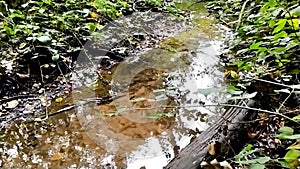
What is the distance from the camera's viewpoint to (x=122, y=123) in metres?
2.09

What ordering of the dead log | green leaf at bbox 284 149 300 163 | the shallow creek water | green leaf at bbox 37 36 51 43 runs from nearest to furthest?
green leaf at bbox 284 149 300 163 → the dead log → the shallow creek water → green leaf at bbox 37 36 51 43

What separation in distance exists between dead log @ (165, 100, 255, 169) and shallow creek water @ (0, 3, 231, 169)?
6.9 inches

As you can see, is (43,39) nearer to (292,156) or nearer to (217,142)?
(217,142)

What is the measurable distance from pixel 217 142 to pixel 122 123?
2.65 ft

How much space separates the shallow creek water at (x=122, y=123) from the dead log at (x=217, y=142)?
0.57 ft

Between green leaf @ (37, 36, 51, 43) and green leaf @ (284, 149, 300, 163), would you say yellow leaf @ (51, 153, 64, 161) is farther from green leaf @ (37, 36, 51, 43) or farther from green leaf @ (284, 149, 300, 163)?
green leaf @ (284, 149, 300, 163)

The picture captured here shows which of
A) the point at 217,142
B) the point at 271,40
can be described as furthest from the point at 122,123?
the point at 271,40

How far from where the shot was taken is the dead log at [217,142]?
1.37 m

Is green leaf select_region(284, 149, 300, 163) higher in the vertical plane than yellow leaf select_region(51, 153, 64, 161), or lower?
higher

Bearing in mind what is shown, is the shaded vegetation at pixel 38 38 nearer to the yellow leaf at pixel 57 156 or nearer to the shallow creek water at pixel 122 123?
the shallow creek water at pixel 122 123

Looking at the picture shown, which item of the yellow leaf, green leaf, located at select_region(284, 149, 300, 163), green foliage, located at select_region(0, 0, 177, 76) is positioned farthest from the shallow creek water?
green leaf, located at select_region(284, 149, 300, 163)

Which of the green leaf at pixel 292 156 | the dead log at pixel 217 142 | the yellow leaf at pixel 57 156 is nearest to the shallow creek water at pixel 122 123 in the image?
the yellow leaf at pixel 57 156

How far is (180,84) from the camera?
2596 millimetres

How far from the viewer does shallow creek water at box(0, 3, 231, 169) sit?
179 cm
